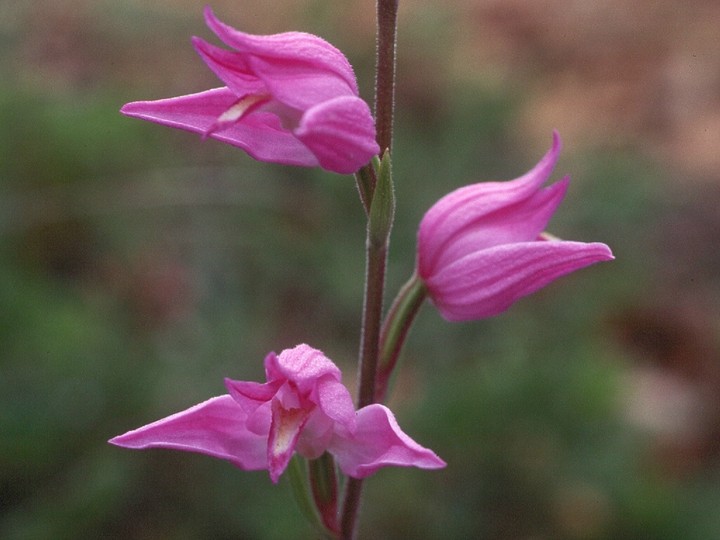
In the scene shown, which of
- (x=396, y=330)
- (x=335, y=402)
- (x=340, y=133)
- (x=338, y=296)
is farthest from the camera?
(x=338, y=296)

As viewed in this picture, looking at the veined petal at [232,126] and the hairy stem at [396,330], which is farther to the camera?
the hairy stem at [396,330]

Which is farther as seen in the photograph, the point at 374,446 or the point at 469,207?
the point at 469,207

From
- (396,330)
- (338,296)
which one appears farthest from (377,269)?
(338,296)

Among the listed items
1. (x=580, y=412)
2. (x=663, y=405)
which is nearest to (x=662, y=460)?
(x=663, y=405)

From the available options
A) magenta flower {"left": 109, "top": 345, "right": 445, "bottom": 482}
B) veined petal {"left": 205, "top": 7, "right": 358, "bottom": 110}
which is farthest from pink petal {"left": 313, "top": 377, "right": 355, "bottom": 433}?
veined petal {"left": 205, "top": 7, "right": 358, "bottom": 110}

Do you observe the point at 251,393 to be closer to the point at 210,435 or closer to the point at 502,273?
the point at 210,435

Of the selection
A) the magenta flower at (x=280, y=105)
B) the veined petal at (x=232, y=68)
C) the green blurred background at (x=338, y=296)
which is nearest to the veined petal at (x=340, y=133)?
the magenta flower at (x=280, y=105)

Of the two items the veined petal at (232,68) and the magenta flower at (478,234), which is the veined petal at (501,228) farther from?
the veined petal at (232,68)
